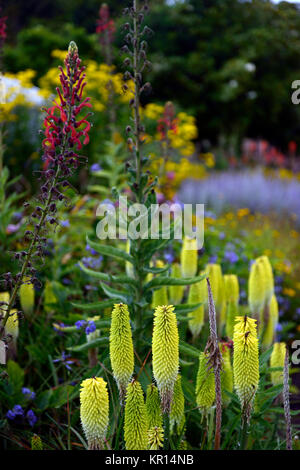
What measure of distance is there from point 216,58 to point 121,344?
16.2m

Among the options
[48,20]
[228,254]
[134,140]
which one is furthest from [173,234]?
[48,20]

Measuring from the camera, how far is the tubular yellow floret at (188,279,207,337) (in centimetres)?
255

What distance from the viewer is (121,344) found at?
1.57m

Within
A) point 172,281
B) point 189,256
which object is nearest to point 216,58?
point 189,256

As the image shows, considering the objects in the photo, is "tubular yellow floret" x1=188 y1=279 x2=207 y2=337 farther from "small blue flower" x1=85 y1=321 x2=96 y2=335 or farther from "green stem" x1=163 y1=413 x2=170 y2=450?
"green stem" x1=163 y1=413 x2=170 y2=450

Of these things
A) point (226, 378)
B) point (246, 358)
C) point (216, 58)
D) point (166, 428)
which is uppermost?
point (216, 58)

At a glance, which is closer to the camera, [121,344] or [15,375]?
[121,344]

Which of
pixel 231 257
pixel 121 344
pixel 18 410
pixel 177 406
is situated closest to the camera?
pixel 121 344

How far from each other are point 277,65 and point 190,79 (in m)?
2.96

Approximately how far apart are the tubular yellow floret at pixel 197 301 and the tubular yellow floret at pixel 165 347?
94 cm

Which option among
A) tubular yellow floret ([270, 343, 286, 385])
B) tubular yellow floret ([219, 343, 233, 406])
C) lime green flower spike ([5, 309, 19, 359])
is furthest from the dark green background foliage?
tubular yellow floret ([219, 343, 233, 406])

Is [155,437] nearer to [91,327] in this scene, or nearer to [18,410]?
[91,327]

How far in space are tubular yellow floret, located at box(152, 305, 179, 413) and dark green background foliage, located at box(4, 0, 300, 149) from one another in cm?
1409

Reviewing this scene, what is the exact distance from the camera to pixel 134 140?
2381 millimetres
